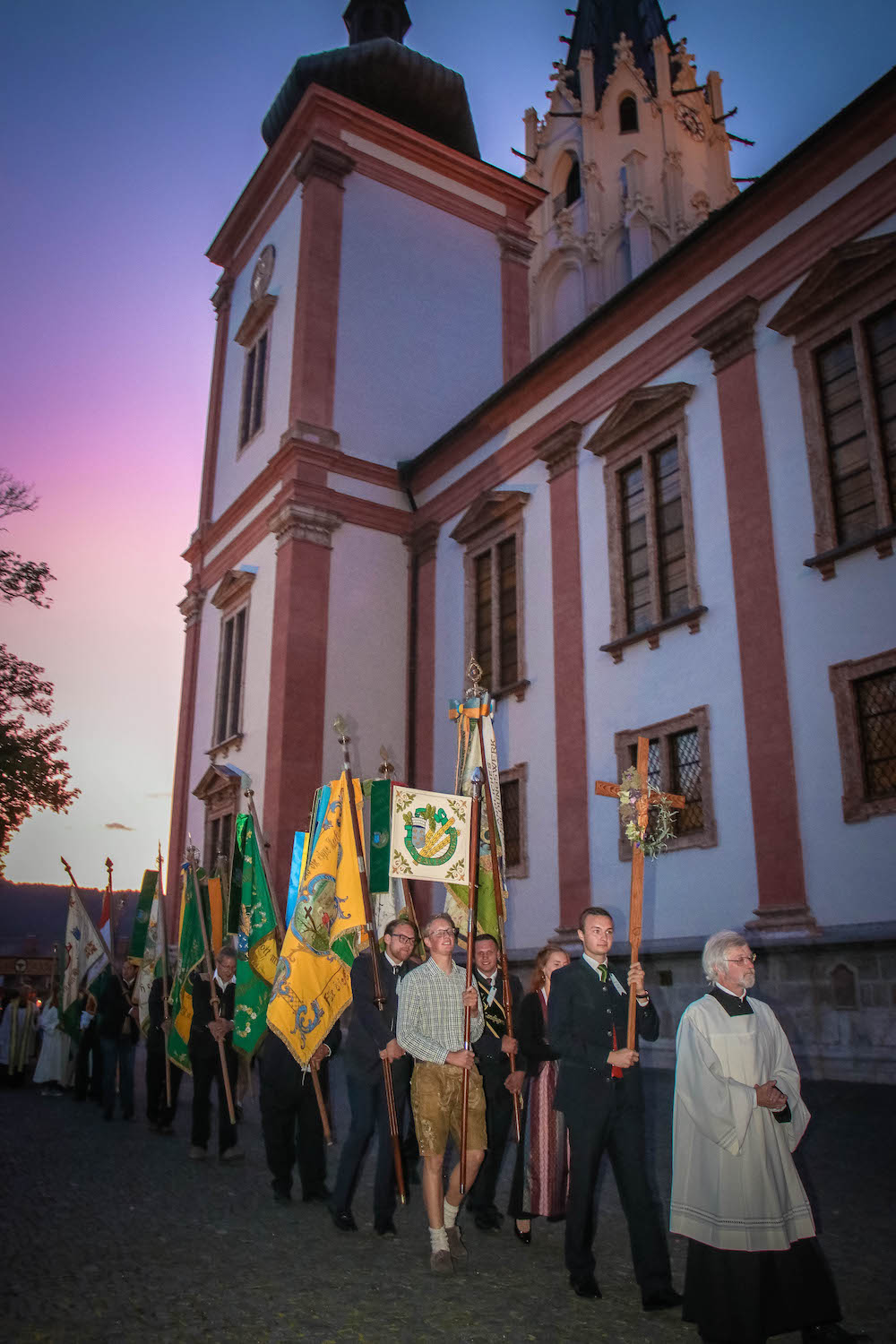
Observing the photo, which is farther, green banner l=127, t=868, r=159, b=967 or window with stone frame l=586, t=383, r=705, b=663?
window with stone frame l=586, t=383, r=705, b=663

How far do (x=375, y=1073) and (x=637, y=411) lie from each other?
12.1 m

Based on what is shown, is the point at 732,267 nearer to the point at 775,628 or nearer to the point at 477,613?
the point at 775,628

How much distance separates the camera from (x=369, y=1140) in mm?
6695

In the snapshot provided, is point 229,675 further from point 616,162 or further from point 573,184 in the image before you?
point 573,184

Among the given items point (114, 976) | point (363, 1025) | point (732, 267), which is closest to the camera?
point (363, 1025)

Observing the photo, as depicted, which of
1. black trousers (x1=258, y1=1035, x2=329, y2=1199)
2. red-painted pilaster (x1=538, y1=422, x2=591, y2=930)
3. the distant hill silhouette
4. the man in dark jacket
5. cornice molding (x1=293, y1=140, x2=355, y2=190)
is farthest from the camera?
the distant hill silhouette

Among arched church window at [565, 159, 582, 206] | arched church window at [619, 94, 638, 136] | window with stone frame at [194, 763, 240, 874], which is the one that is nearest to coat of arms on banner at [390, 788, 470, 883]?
window with stone frame at [194, 763, 240, 874]

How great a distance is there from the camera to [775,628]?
1327 cm

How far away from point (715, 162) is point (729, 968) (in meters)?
46.9

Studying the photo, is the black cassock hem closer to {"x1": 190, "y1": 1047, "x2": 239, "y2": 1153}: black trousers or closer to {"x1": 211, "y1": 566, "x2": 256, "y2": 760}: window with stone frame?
{"x1": 190, "y1": 1047, "x2": 239, "y2": 1153}: black trousers

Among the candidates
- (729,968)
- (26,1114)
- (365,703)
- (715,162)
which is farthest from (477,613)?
(715,162)

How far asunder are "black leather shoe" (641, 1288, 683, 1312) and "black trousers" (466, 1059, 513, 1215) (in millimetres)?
1804

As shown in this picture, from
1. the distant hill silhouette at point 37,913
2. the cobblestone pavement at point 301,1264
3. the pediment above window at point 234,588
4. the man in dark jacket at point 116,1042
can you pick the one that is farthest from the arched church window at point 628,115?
the distant hill silhouette at point 37,913

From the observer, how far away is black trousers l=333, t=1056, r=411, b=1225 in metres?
6.28
